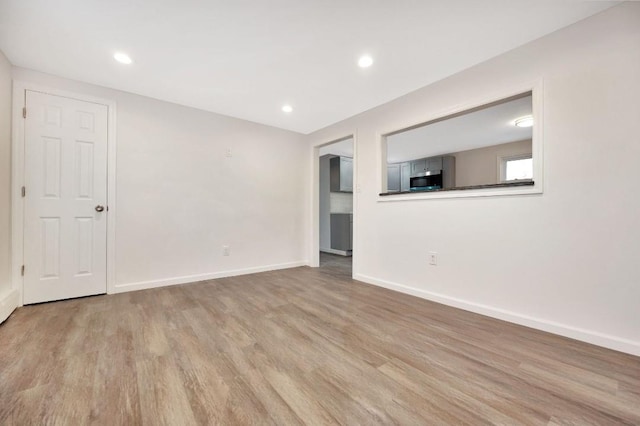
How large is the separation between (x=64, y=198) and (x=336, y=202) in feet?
14.5

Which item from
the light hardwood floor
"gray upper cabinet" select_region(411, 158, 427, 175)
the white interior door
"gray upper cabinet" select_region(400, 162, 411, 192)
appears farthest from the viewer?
"gray upper cabinet" select_region(400, 162, 411, 192)

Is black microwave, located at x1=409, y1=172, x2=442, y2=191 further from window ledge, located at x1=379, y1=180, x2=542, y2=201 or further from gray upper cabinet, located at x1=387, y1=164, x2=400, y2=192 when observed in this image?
window ledge, located at x1=379, y1=180, x2=542, y2=201

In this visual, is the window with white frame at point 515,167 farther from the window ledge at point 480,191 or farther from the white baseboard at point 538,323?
the white baseboard at point 538,323

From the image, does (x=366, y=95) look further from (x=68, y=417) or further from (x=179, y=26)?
(x=68, y=417)

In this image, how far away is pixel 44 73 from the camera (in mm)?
2479

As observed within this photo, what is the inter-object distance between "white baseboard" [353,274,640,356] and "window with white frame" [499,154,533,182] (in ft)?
12.6

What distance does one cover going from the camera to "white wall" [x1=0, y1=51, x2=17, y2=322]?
7.03 ft

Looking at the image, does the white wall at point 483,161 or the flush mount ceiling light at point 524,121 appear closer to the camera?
the flush mount ceiling light at point 524,121

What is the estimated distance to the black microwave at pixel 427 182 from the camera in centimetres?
591

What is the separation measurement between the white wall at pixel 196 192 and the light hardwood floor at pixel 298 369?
0.89 meters

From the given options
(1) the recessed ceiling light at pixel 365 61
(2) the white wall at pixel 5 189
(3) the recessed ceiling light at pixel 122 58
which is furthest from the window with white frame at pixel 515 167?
(2) the white wall at pixel 5 189

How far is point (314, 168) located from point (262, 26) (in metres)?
2.51

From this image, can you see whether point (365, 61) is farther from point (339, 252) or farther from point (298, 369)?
point (339, 252)

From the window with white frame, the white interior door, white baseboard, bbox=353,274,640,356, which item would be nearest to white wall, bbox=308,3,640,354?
white baseboard, bbox=353,274,640,356
